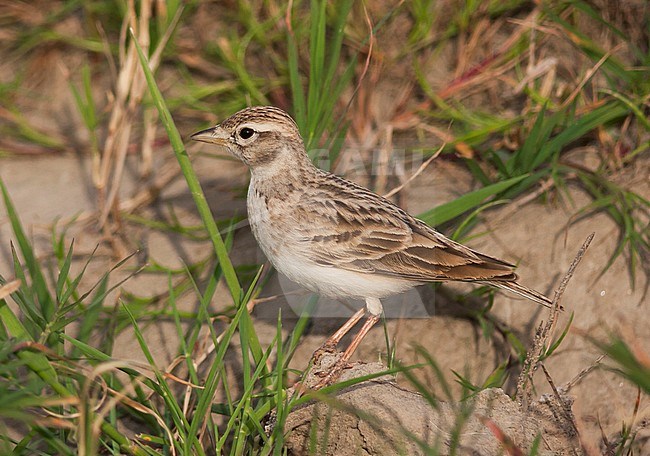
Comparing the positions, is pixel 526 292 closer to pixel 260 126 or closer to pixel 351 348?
pixel 351 348

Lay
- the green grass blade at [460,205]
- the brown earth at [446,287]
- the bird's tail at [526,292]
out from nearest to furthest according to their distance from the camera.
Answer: the bird's tail at [526,292] < the brown earth at [446,287] < the green grass blade at [460,205]

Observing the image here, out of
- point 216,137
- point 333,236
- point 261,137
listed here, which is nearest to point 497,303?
point 333,236

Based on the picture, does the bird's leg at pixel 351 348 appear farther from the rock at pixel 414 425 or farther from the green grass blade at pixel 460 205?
the green grass blade at pixel 460 205

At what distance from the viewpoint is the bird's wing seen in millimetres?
3783

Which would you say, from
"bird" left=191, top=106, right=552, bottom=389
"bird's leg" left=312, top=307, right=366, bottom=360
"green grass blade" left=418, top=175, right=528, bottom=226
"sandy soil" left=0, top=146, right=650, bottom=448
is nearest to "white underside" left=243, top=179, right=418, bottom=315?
"bird" left=191, top=106, right=552, bottom=389

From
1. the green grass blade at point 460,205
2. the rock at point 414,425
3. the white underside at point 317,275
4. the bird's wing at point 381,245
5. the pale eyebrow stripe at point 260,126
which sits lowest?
the rock at point 414,425

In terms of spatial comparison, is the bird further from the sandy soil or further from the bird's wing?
the sandy soil

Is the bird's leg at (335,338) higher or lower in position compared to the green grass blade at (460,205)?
lower

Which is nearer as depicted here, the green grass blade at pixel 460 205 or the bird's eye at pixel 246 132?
the bird's eye at pixel 246 132

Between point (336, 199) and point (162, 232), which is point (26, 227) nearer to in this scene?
point (162, 232)

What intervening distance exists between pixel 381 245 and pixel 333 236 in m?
0.23

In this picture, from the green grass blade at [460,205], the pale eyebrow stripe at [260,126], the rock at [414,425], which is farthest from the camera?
the green grass blade at [460,205]

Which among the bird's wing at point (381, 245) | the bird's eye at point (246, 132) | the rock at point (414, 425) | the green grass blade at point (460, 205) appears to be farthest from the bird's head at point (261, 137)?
the rock at point (414, 425)

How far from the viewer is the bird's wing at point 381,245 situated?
12.4 feet
